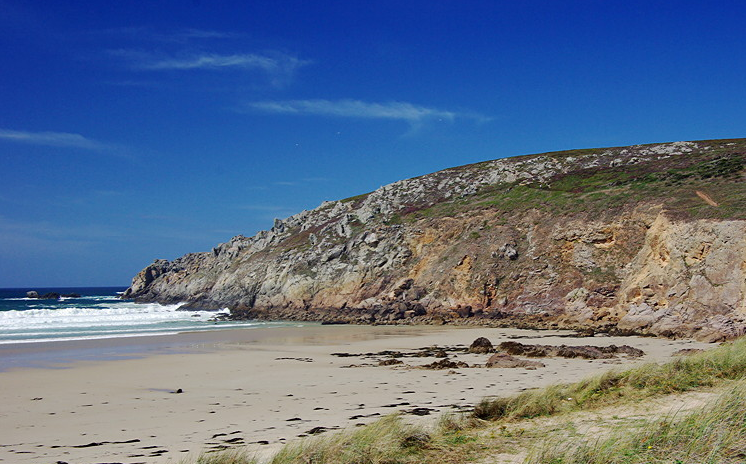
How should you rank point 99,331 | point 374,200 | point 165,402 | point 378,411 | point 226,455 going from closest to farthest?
point 226,455 < point 378,411 < point 165,402 < point 99,331 < point 374,200

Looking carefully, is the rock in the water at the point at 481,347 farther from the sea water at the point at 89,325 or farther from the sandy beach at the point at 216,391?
the sea water at the point at 89,325

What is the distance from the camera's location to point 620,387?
1043cm

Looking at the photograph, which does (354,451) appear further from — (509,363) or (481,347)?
(481,347)

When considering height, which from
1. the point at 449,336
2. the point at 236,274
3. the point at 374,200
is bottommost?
the point at 449,336

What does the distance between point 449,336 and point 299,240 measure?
3530 cm

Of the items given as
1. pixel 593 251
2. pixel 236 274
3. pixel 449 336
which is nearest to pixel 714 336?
pixel 449 336

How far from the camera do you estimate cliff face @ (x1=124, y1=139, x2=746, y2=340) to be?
26.7 m

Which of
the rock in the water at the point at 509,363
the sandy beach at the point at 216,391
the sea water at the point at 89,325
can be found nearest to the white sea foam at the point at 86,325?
the sea water at the point at 89,325

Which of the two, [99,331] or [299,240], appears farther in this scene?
[299,240]

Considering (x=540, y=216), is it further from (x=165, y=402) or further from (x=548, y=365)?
(x=165, y=402)

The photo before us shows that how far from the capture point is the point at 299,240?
6097 cm

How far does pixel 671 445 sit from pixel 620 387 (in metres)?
4.80

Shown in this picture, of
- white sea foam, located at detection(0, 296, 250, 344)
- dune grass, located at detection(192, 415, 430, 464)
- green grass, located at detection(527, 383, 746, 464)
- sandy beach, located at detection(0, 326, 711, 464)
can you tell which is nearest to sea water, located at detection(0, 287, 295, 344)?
white sea foam, located at detection(0, 296, 250, 344)

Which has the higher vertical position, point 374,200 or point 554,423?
point 374,200
